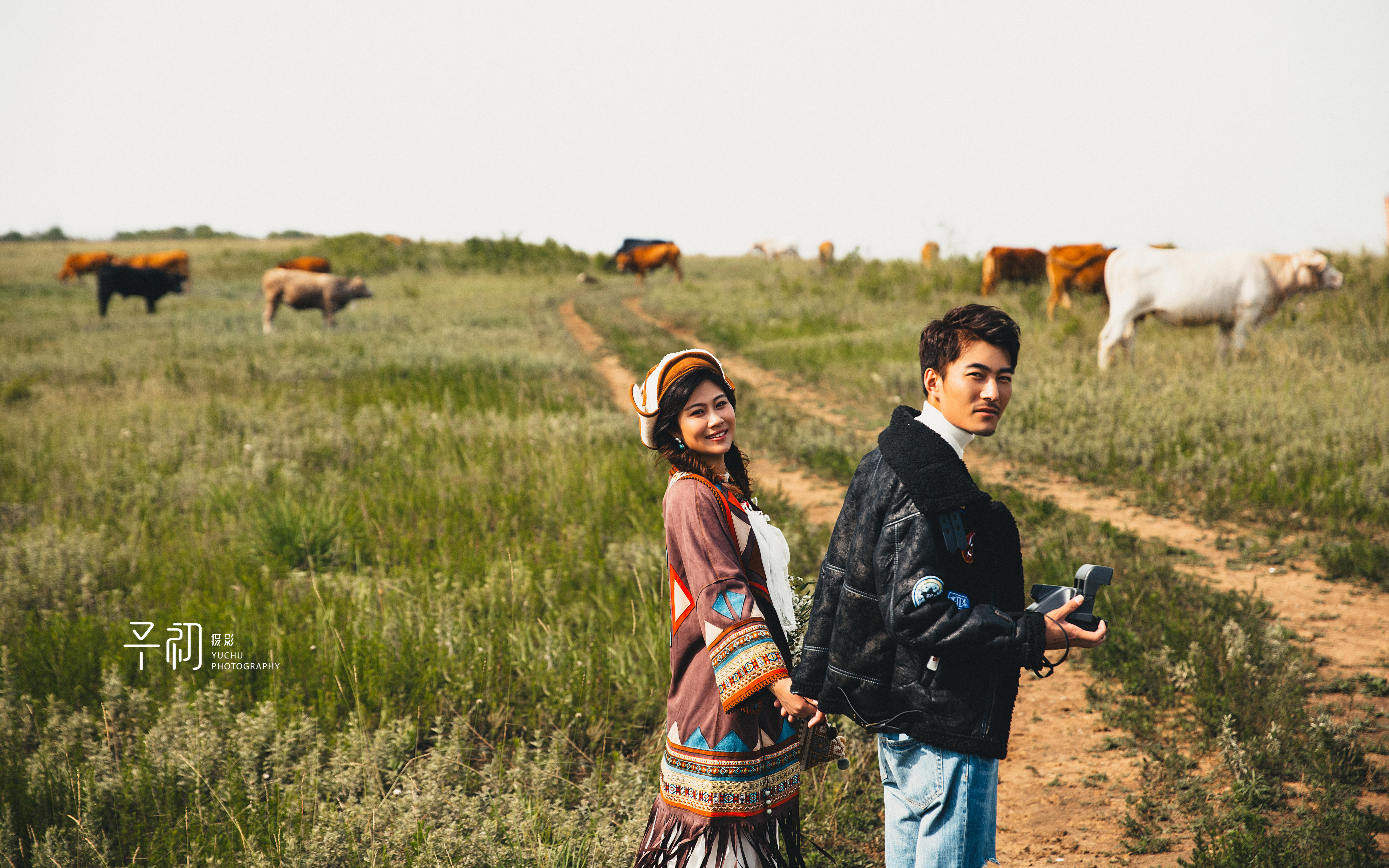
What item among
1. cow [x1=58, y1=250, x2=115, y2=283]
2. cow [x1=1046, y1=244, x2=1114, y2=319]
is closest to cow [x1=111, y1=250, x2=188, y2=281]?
cow [x1=58, y1=250, x2=115, y2=283]

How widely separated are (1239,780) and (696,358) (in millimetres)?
3144

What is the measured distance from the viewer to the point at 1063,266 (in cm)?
1748

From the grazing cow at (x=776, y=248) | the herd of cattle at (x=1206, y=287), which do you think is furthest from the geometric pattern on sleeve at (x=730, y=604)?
the grazing cow at (x=776, y=248)

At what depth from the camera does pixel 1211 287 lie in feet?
36.9

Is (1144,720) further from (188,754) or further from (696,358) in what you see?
(188,754)

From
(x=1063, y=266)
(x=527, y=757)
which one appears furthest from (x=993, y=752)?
(x=1063, y=266)

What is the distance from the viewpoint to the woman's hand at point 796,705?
1.89m

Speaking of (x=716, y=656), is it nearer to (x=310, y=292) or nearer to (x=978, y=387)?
(x=978, y=387)

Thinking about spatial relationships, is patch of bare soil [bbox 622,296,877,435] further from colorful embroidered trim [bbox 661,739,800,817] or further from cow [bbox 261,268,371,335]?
cow [bbox 261,268,371,335]

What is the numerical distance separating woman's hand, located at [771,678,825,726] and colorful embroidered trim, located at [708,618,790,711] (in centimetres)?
2

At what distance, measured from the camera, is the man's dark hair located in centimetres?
185

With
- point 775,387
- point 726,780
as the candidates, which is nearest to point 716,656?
point 726,780

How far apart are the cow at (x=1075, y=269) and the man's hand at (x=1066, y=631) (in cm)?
1698

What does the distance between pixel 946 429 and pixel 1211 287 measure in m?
11.8
